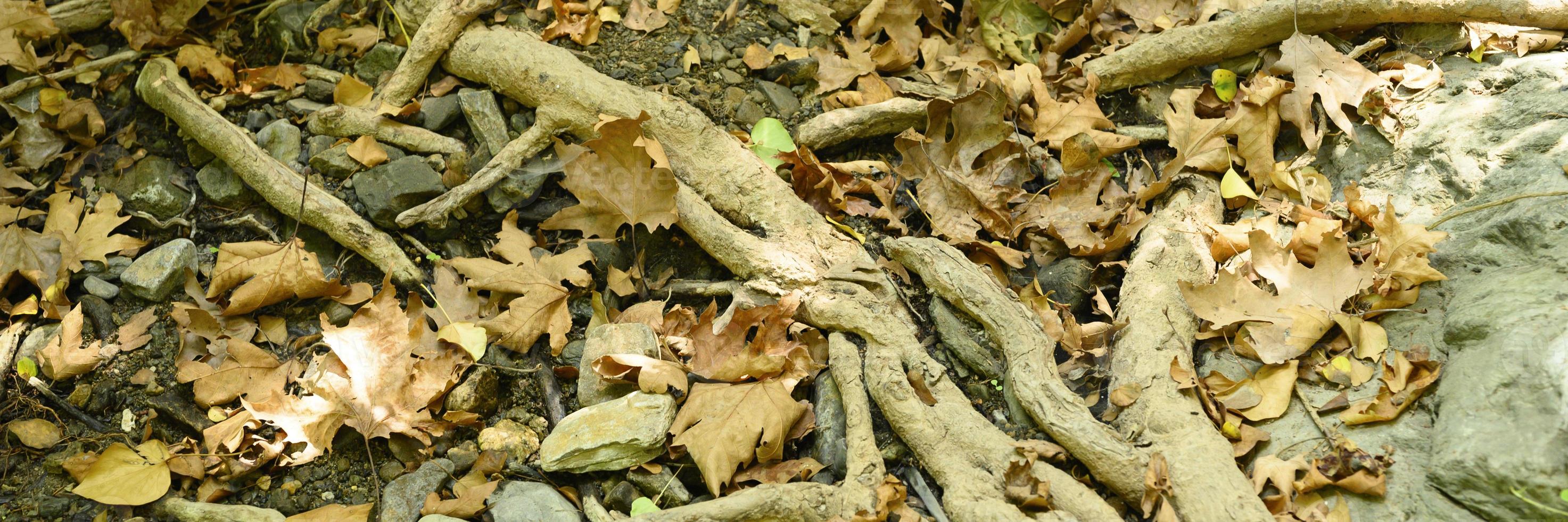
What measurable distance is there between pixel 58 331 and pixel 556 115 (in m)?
1.83

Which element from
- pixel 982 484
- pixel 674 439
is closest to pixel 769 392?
pixel 674 439

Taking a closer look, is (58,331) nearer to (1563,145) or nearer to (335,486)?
(335,486)

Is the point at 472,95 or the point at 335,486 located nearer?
the point at 335,486

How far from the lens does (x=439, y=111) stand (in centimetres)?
342

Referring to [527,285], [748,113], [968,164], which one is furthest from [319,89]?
[968,164]

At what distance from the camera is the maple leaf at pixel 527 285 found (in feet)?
9.37

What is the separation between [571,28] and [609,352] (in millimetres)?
1547

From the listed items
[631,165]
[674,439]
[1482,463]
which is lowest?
[674,439]

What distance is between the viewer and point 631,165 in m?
3.01

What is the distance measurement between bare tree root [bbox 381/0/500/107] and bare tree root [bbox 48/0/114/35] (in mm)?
1280

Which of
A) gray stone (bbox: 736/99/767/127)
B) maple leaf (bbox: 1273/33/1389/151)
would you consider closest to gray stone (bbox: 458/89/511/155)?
gray stone (bbox: 736/99/767/127)

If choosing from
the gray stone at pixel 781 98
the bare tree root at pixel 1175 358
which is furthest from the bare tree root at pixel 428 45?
the bare tree root at pixel 1175 358

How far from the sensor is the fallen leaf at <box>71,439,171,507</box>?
8.30 feet

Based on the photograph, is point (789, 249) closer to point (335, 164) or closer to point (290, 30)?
point (335, 164)
